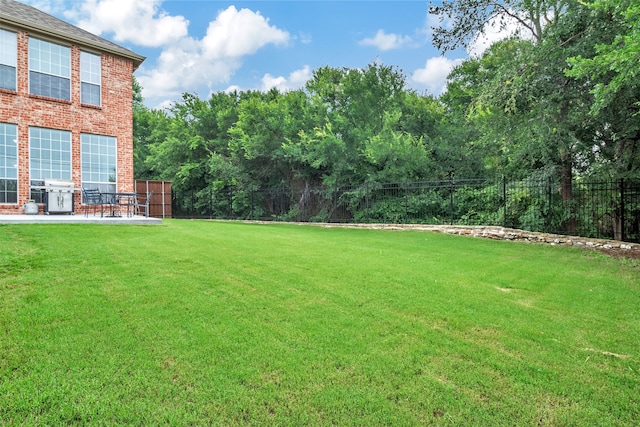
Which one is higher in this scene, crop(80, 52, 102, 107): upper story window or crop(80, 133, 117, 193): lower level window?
crop(80, 52, 102, 107): upper story window

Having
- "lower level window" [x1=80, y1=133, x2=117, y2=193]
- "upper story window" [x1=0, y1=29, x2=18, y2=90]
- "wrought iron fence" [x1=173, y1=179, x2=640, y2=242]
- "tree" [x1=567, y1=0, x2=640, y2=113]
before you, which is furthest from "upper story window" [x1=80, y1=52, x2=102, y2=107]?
"tree" [x1=567, y1=0, x2=640, y2=113]

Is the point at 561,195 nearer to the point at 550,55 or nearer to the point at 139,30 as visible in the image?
the point at 550,55

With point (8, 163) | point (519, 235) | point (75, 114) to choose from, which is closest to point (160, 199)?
point (75, 114)

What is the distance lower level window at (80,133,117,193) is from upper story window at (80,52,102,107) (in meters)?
→ 1.25

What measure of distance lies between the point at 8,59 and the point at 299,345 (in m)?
13.7

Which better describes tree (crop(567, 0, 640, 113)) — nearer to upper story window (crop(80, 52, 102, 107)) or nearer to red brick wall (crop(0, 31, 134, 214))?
red brick wall (crop(0, 31, 134, 214))

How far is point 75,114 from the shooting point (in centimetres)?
1182

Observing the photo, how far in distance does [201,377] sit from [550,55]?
36.8 feet

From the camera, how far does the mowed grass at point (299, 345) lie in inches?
75.0

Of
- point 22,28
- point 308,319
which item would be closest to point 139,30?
point 22,28

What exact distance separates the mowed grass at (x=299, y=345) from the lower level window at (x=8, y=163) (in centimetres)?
761

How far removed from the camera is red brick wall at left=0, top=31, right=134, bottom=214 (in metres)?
10.9

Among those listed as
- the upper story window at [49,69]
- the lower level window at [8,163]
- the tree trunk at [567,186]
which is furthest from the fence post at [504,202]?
the lower level window at [8,163]

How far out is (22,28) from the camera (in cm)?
1096
